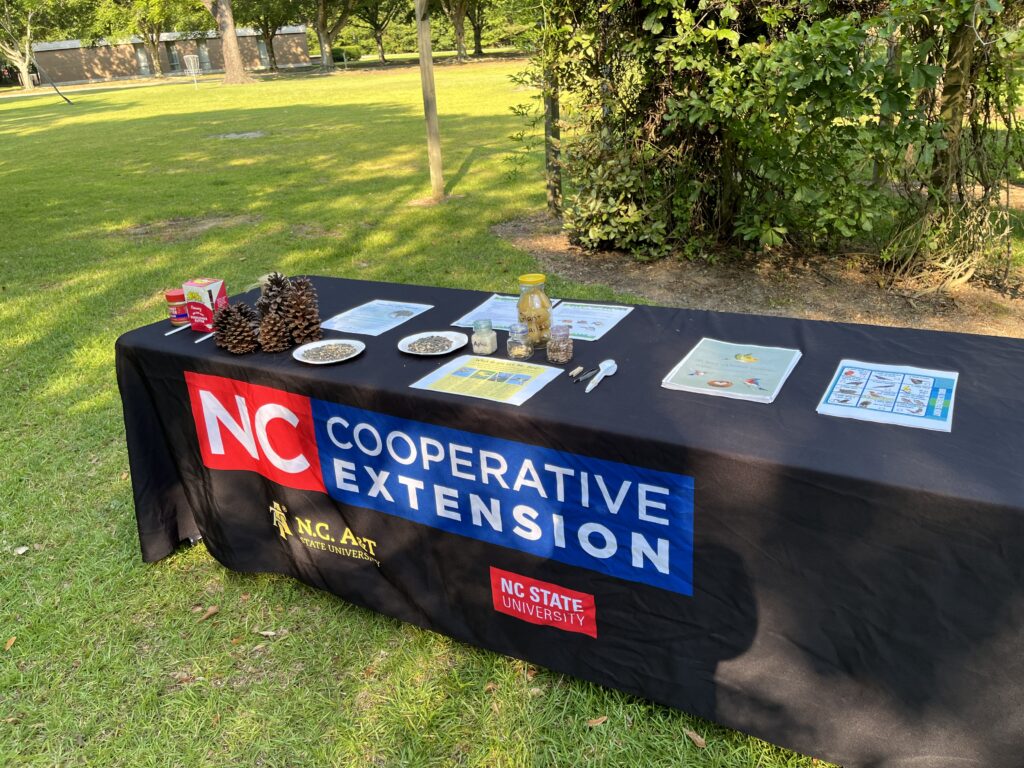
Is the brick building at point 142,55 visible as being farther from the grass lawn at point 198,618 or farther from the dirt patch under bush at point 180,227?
the grass lawn at point 198,618

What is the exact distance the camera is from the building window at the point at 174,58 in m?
58.1

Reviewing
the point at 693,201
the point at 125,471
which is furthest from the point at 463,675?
the point at 693,201

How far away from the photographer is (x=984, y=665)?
5.06ft

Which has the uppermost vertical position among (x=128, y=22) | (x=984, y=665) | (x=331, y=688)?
(x=128, y=22)

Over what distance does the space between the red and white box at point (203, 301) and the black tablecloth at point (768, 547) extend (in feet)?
0.56

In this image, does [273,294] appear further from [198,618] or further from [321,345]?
[198,618]

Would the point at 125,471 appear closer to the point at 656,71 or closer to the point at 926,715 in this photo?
the point at 926,715

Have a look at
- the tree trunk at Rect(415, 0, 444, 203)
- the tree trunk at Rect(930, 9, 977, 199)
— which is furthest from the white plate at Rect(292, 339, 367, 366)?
the tree trunk at Rect(415, 0, 444, 203)

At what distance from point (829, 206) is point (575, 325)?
320cm

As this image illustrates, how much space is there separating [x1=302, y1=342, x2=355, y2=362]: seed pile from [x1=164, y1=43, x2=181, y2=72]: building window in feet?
218

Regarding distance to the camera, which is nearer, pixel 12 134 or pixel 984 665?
pixel 984 665

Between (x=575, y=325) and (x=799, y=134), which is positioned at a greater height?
(x=799, y=134)

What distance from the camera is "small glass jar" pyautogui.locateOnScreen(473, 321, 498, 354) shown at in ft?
7.64

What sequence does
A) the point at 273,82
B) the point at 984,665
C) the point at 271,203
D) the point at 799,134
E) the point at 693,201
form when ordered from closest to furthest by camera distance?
the point at 984,665
the point at 799,134
the point at 693,201
the point at 271,203
the point at 273,82
